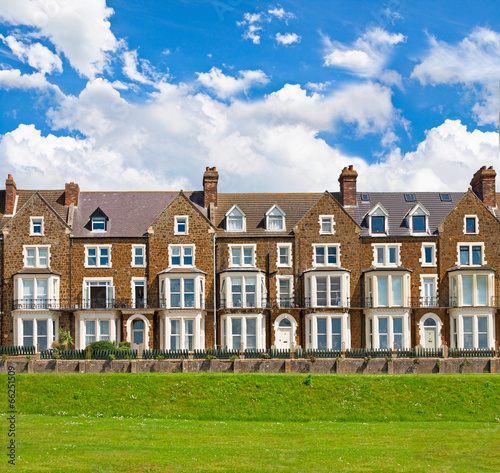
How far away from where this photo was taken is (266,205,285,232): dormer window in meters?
58.0

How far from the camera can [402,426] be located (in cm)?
3634

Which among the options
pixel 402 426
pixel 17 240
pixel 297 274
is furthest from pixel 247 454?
pixel 17 240

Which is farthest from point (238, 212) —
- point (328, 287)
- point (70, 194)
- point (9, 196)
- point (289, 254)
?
point (9, 196)

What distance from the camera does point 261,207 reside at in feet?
196

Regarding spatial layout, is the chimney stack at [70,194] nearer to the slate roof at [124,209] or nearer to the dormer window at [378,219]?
the slate roof at [124,209]

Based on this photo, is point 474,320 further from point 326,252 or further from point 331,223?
point 331,223

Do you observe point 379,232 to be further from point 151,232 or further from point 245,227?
point 151,232

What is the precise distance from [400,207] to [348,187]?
433 cm

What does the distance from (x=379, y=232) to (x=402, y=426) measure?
77.3 feet

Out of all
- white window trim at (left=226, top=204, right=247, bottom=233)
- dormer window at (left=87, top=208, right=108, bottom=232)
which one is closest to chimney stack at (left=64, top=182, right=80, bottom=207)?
dormer window at (left=87, top=208, right=108, bottom=232)

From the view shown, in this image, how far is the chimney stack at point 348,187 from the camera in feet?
197

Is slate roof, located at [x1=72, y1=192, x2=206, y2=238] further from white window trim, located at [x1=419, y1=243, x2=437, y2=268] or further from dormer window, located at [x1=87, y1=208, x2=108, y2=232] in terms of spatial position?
white window trim, located at [x1=419, y1=243, x2=437, y2=268]

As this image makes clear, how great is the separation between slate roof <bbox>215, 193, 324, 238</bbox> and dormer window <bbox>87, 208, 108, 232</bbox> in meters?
8.44

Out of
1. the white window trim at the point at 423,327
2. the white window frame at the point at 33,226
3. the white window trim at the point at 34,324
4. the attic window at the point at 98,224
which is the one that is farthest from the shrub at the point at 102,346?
the white window trim at the point at 423,327
